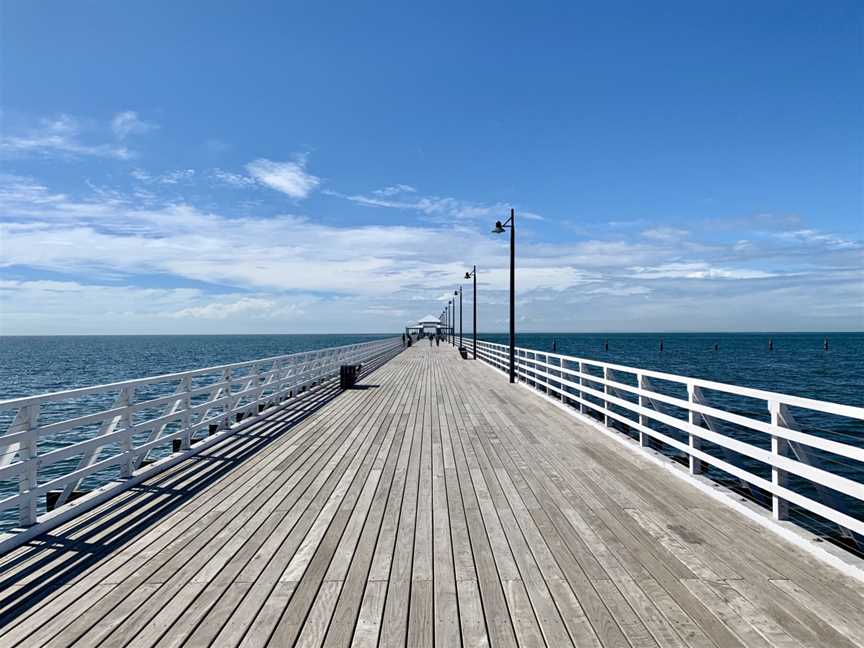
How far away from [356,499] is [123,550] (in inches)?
76.9

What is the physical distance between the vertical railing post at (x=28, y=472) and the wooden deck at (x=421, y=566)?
0.30 metres

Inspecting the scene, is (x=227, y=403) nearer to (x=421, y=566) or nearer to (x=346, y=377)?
(x=421, y=566)

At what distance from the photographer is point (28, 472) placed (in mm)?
4078

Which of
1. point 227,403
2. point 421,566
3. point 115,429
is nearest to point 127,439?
point 115,429

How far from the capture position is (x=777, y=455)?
4164 millimetres

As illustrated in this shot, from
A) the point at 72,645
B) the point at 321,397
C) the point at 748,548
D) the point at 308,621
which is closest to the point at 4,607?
the point at 72,645

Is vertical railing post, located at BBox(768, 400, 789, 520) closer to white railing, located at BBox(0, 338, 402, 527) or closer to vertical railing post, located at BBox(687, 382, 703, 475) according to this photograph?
vertical railing post, located at BBox(687, 382, 703, 475)

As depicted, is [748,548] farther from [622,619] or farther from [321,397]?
[321,397]

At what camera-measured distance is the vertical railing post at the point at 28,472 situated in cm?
405

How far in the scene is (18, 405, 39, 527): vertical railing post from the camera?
13.3ft

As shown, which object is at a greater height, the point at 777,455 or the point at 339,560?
the point at 777,455

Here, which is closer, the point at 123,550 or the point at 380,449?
the point at 123,550

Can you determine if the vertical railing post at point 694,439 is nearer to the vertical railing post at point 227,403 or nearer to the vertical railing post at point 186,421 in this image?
the vertical railing post at point 186,421

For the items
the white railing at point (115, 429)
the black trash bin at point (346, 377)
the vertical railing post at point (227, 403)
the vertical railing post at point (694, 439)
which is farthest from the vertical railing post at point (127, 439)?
the black trash bin at point (346, 377)
